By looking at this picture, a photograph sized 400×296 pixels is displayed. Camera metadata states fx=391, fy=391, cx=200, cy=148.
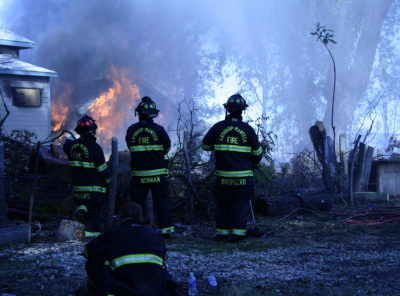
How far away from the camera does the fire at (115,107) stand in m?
20.3

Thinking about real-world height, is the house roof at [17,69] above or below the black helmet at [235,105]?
above

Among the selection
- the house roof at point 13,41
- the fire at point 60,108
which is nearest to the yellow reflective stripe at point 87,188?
the house roof at point 13,41

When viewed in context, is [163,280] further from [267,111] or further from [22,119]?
[267,111]

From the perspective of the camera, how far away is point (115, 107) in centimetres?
2088

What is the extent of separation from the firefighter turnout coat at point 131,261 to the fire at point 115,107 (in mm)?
17749

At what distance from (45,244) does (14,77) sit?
11.1 metres

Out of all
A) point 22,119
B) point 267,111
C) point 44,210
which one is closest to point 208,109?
point 267,111

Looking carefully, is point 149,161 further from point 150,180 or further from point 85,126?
point 85,126

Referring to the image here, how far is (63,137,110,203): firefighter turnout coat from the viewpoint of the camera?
570 centimetres

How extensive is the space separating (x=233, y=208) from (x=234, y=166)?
62cm

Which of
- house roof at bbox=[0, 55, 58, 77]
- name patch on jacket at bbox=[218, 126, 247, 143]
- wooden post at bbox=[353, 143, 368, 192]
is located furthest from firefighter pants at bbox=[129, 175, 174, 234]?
house roof at bbox=[0, 55, 58, 77]

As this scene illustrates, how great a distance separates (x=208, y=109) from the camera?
31.2 m

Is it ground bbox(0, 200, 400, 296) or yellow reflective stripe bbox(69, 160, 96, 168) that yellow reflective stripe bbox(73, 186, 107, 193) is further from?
ground bbox(0, 200, 400, 296)

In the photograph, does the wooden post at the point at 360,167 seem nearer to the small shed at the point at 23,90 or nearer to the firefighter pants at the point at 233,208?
the firefighter pants at the point at 233,208
